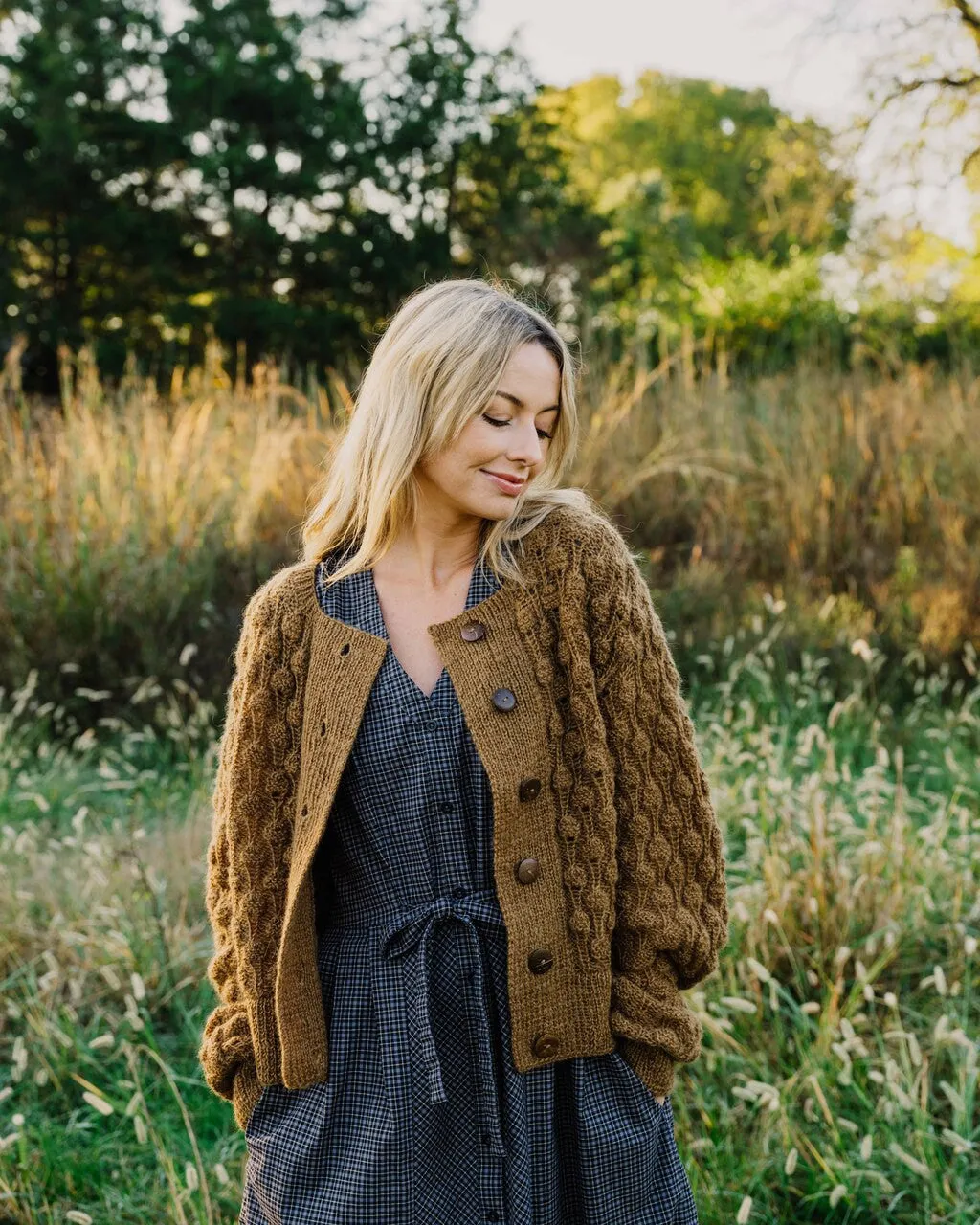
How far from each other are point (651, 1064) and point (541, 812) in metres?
0.41

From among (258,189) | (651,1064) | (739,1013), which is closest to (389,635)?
(651,1064)

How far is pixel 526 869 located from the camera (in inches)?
64.7

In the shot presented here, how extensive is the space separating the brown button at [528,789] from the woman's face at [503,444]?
399 millimetres

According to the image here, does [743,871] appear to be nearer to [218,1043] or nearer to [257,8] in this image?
[218,1043]

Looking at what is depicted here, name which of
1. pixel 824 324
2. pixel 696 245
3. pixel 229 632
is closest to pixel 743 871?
pixel 229 632

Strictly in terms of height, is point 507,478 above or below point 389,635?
above

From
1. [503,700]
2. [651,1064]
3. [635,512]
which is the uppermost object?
[503,700]

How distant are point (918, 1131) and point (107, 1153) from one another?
5.92 feet

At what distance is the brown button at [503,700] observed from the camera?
65.2 inches

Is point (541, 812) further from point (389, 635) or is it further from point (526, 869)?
point (389, 635)

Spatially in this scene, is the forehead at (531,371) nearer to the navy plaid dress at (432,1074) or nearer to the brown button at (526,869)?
the navy plaid dress at (432,1074)

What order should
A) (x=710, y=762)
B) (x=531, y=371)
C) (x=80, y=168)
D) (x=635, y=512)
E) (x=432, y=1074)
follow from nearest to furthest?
1. (x=432, y=1074)
2. (x=531, y=371)
3. (x=710, y=762)
4. (x=635, y=512)
5. (x=80, y=168)

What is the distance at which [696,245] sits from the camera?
2392cm

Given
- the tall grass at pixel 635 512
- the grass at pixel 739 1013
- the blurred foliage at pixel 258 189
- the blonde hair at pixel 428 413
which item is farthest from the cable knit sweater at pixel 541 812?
the blurred foliage at pixel 258 189
